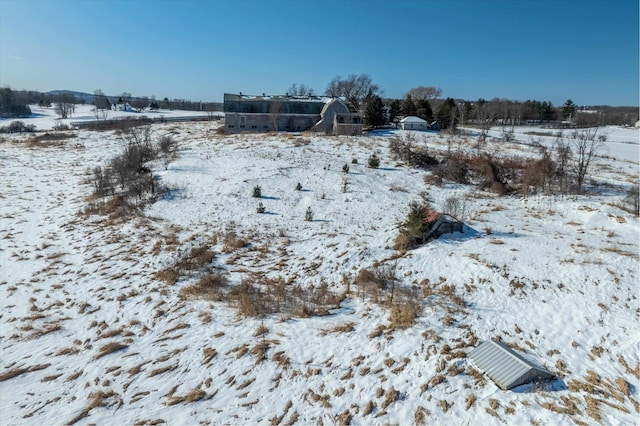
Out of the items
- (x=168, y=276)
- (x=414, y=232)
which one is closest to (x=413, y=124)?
(x=414, y=232)

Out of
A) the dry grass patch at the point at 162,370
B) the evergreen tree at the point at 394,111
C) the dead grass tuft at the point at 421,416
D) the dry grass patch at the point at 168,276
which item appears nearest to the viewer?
the dead grass tuft at the point at 421,416

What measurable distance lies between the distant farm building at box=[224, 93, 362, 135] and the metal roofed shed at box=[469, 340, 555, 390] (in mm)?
40536

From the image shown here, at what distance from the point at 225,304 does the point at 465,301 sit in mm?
7768

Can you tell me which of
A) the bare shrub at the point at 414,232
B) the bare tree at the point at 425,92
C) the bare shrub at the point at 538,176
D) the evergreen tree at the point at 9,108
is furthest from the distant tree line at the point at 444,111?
the evergreen tree at the point at 9,108

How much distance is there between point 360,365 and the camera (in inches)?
329

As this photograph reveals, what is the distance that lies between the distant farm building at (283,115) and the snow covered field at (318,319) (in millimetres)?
28883

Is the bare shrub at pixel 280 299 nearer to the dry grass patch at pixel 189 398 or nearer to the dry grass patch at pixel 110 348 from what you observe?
the dry grass patch at pixel 189 398

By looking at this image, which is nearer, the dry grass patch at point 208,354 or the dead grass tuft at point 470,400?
the dead grass tuft at point 470,400

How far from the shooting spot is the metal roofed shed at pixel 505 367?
23.9 ft

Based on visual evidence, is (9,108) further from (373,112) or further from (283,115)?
(373,112)

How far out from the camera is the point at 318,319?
33.7ft

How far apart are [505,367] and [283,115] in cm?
4600

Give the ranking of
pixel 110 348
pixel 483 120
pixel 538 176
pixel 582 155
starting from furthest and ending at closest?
pixel 483 120
pixel 538 176
pixel 582 155
pixel 110 348

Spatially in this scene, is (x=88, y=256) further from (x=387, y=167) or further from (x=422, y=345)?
(x=387, y=167)
